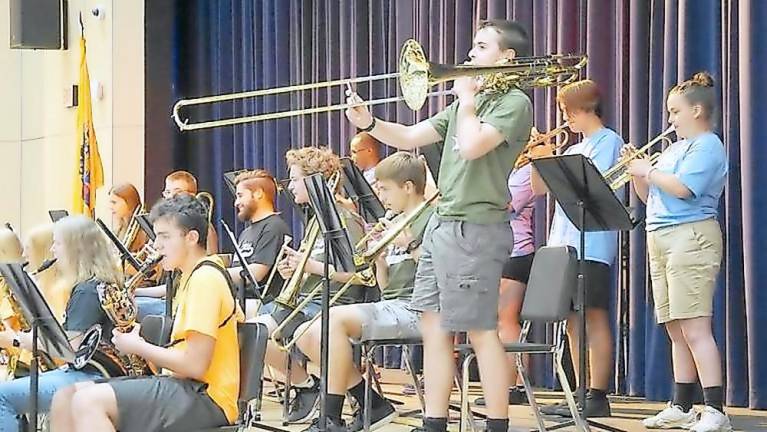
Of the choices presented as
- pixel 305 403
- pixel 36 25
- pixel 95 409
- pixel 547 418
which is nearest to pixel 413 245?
pixel 547 418

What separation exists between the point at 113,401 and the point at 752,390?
285 centimetres

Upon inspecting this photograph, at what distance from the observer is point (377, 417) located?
464 centimetres

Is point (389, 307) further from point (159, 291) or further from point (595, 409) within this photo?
point (159, 291)

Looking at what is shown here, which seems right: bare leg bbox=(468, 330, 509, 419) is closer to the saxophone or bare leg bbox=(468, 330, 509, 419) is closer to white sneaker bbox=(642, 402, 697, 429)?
the saxophone

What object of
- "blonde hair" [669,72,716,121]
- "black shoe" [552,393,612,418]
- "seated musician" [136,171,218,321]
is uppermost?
"blonde hair" [669,72,716,121]

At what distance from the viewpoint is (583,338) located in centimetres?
410

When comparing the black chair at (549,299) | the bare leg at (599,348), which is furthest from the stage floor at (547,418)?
the black chair at (549,299)

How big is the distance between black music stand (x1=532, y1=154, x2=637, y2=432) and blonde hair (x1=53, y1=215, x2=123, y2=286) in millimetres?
1422

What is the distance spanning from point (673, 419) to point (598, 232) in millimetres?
799

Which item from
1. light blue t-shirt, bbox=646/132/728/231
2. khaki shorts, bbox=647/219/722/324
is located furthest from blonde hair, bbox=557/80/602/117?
khaki shorts, bbox=647/219/722/324

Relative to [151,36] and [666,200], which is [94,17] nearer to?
[151,36]

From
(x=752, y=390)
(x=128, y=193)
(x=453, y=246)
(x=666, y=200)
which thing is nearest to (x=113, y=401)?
(x=453, y=246)

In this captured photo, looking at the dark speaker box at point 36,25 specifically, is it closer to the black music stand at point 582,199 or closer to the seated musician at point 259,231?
the seated musician at point 259,231

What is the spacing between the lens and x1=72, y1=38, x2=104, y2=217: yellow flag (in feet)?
29.1
